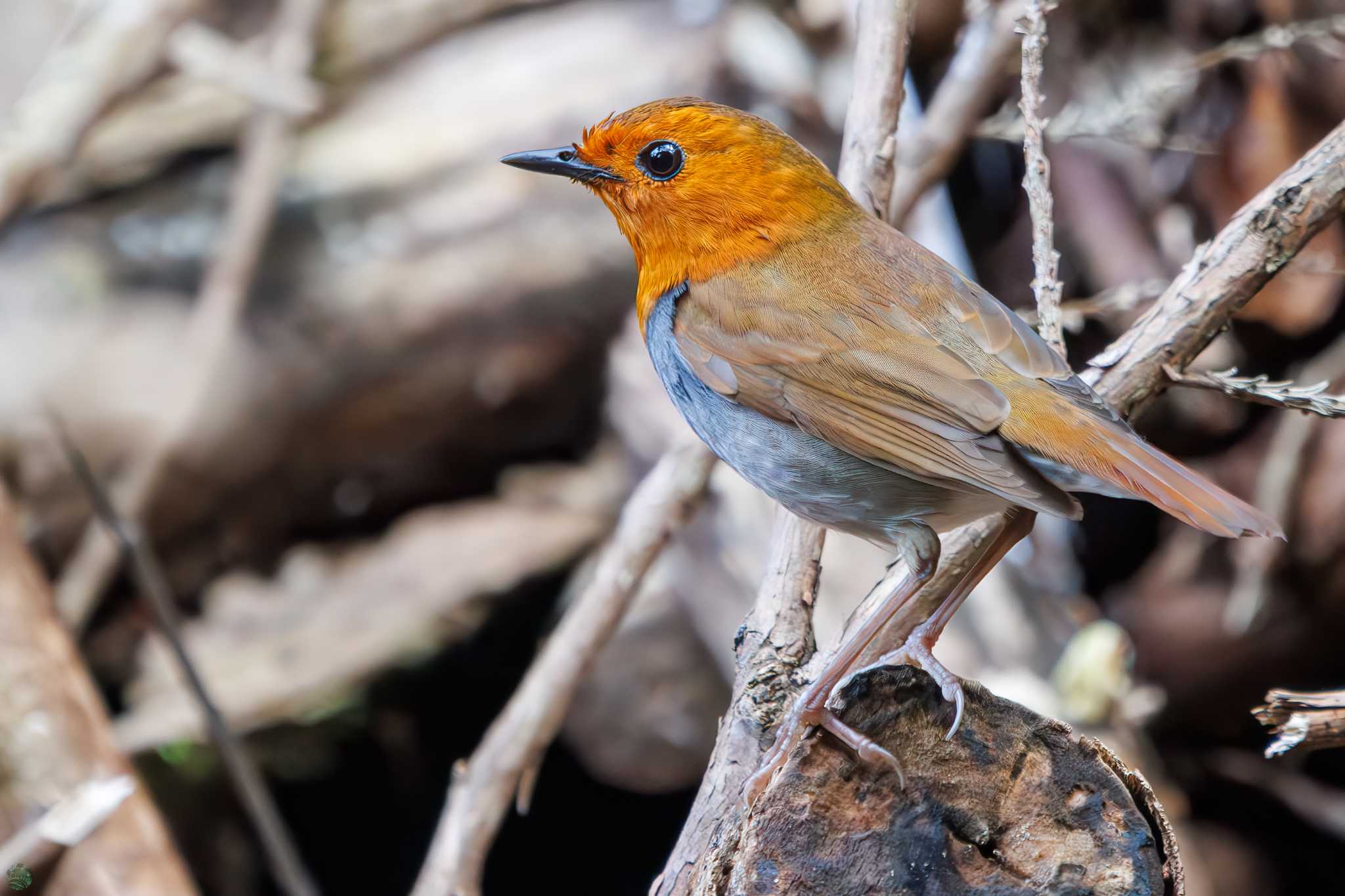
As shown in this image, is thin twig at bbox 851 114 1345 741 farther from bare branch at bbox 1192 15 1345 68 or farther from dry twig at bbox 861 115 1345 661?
bare branch at bbox 1192 15 1345 68

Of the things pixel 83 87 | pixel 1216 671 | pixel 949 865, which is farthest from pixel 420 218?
pixel 949 865

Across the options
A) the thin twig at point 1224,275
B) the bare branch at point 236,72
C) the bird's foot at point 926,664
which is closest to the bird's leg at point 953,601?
the bird's foot at point 926,664

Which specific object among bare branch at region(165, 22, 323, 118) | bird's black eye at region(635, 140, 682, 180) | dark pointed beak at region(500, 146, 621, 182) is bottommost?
bird's black eye at region(635, 140, 682, 180)

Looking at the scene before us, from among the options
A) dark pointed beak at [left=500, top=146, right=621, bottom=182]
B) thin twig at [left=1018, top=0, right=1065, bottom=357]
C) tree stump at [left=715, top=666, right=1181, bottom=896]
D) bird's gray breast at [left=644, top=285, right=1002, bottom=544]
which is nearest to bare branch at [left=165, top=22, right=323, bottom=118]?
dark pointed beak at [left=500, top=146, right=621, bottom=182]

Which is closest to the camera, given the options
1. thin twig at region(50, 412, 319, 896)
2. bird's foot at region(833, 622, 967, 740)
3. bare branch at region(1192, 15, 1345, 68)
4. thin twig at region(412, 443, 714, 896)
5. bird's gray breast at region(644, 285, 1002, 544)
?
bird's foot at region(833, 622, 967, 740)

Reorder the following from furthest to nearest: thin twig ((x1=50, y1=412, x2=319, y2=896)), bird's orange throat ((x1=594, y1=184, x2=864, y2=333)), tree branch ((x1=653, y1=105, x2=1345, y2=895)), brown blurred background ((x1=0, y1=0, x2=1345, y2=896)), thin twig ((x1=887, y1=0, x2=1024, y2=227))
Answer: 1. brown blurred background ((x1=0, y1=0, x2=1345, y2=896))
2. thin twig ((x1=50, y1=412, x2=319, y2=896))
3. thin twig ((x1=887, y1=0, x2=1024, y2=227))
4. bird's orange throat ((x1=594, y1=184, x2=864, y2=333))
5. tree branch ((x1=653, y1=105, x2=1345, y2=895))

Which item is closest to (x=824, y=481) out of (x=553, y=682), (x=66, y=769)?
(x=553, y=682)

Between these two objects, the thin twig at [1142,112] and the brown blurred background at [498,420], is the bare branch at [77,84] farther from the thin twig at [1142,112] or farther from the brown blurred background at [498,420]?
the thin twig at [1142,112]

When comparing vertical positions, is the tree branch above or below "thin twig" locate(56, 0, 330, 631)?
below
